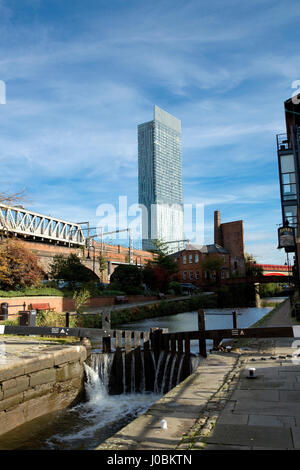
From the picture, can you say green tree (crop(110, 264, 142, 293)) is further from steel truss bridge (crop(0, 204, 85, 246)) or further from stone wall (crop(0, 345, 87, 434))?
stone wall (crop(0, 345, 87, 434))

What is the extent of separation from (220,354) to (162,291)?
3796 centimetres

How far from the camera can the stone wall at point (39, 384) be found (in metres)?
7.66

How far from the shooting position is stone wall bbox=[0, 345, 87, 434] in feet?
25.1

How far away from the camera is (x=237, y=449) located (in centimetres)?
387

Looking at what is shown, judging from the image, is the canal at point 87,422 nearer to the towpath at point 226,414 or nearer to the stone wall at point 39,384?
the stone wall at point 39,384

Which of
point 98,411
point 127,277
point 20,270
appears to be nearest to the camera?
point 98,411

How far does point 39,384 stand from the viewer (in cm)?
877

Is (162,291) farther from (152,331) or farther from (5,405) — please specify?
(5,405)

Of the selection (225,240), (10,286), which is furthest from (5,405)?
(225,240)

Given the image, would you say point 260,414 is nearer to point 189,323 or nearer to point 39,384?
point 39,384

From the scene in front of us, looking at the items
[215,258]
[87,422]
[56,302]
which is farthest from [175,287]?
[87,422]

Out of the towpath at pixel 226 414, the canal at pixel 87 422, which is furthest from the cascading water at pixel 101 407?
the towpath at pixel 226 414

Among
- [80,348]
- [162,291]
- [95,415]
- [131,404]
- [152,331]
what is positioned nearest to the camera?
[95,415]
